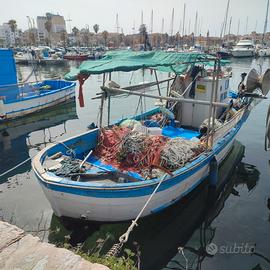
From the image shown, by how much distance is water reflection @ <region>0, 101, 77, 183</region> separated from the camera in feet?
38.9

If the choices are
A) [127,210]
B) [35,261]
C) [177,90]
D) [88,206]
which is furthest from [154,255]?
[177,90]

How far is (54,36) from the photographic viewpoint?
124125 mm

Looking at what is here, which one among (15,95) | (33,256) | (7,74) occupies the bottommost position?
(15,95)

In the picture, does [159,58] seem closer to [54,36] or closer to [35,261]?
[35,261]

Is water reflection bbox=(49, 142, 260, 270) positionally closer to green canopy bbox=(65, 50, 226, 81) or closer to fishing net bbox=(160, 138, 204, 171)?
fishing net bbox=(160, 138, 204, 171)

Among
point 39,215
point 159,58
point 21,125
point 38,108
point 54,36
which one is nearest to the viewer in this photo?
point 39,215

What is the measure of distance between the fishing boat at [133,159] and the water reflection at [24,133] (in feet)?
13.8

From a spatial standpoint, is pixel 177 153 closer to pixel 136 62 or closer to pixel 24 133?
pixel 136 62

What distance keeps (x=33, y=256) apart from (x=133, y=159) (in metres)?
4.87

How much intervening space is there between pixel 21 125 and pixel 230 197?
42.0 feet

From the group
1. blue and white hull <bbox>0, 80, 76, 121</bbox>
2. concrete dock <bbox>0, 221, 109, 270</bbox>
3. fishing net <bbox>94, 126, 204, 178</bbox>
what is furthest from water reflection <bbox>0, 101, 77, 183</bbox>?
concrete dock <bbox>0, 221, 109, 270</bbox>

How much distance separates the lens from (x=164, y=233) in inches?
291

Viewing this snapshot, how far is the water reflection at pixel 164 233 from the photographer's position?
664cm

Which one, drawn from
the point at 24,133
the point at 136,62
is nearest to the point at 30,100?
the point at 24,133
